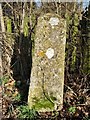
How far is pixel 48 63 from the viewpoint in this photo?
18.5ft

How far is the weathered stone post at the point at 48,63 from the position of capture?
5.59m

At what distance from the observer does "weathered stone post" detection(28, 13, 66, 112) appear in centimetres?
559

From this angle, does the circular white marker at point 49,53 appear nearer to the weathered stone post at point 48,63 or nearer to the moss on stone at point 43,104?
the weathered stone post at point 48,63

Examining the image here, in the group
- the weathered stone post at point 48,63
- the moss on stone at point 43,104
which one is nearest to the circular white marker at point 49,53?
the weathered stone post at point 48,63

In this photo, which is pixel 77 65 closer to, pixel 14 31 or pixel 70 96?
pixel 70 96

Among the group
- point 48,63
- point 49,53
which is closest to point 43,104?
point 48,63

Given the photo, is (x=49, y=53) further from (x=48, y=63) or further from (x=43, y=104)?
(x=43, y=104)

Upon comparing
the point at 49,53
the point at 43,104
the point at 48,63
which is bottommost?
the point at 43,104

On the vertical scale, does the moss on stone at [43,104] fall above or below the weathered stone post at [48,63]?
below

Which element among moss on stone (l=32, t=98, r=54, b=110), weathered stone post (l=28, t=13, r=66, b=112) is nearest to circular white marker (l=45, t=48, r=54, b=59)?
weathered stone post (l=28, t=13, r=66, b=112)

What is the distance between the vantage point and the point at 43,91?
5609mm

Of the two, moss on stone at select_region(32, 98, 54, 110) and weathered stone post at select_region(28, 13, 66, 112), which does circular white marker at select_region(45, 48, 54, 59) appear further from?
moss on stone at select_region(32, 98, 54, 110)

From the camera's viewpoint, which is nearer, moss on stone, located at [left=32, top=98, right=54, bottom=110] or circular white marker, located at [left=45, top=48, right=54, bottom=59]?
moss on stone, located at [left=32, top=98, right=54, bottom=110]

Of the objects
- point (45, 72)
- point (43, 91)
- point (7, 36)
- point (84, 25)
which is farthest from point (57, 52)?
point (7, 36)
